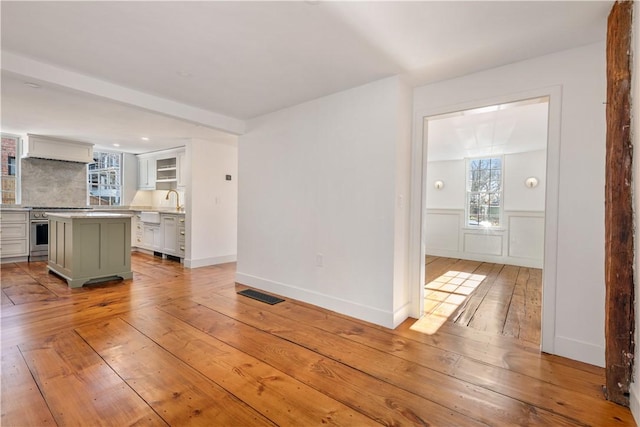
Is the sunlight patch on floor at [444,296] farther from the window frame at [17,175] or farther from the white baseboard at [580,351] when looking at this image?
the window frame at [17,175]

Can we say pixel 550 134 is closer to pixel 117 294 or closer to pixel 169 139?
pixel 117 294

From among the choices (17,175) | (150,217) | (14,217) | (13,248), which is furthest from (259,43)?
(17,175)

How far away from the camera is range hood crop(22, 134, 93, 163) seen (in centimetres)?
542

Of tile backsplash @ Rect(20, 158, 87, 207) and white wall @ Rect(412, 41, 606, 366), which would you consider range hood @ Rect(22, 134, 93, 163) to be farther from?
white wall @ Rect(412, 41, 606, 366)

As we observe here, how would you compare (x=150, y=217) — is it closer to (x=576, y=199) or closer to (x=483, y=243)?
(x=576, y=199)

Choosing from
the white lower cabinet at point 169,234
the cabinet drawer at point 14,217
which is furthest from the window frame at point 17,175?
the white lower cabinet at point 169,234

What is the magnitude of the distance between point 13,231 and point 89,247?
2757 mm

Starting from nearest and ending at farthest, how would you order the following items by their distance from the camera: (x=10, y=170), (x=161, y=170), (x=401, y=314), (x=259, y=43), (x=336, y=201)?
(x=259, y=43) → (x=401, y=314) → (x=336, y=201) → (x=10, y=170) → (x=161, y=170)

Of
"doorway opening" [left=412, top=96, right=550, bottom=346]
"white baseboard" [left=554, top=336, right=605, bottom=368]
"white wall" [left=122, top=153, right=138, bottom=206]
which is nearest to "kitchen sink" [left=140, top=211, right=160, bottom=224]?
"white wall" [left=122, top=153, right=138, bottom=206]

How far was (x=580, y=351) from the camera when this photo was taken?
2.15 metres

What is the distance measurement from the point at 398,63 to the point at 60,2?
233cm

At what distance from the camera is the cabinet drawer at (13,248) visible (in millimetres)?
5160

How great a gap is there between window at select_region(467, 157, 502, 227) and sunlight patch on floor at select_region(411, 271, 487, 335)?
6.16ft

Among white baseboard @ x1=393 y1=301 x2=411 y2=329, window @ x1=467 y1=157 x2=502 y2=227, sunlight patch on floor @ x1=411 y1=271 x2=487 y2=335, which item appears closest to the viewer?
white baseboard @ x1=393 y1=301 x2=411 y2=329
